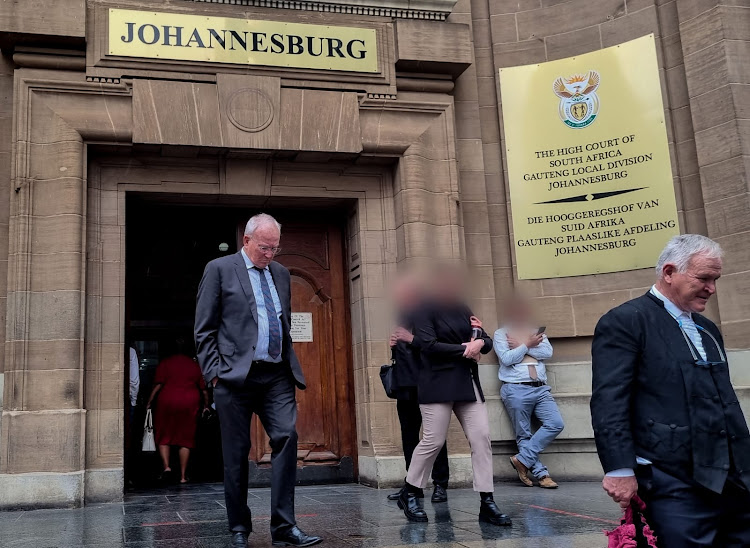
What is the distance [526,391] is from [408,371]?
2.04m

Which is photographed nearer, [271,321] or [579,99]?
[271,321]

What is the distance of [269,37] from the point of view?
8070mm

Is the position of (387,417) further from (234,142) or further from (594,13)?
(594,13)

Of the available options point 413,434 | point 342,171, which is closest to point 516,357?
point 413,434

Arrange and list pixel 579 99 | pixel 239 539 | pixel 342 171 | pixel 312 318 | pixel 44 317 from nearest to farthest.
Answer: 1. pixel 239 539
2. pixel 44 317
3. pixel 342 171
4. pixel 312 318
5. pixel 579 99

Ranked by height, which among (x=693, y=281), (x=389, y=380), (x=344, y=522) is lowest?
(x=344, y=522)

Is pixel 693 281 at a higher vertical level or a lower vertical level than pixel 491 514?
higher

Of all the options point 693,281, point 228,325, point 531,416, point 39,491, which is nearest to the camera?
point 693,281

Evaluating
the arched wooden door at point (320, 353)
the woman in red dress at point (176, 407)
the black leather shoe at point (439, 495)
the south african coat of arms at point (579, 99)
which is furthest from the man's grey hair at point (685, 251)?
the woman in red dress at point (176, 407)

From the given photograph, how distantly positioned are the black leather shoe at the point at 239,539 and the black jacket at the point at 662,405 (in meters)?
2.41

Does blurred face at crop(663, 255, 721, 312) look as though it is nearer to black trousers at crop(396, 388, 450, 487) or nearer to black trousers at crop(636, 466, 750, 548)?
black trousers at crop(636, 466, 750, 548)

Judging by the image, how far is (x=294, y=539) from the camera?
4559 mm

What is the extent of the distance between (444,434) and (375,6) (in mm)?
4993

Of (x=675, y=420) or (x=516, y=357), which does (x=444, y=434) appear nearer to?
(x=675, y=420)
